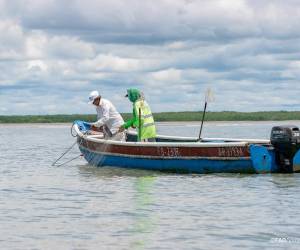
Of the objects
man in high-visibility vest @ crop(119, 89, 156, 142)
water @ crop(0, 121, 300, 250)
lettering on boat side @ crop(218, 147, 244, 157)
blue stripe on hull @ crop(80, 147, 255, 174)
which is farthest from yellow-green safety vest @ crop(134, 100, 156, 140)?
lettering on boat side @ crop(218, 147, 244, 157)

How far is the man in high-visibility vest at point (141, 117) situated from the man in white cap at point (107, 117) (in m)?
0.72

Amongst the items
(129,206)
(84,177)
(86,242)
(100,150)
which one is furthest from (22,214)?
(100,150)

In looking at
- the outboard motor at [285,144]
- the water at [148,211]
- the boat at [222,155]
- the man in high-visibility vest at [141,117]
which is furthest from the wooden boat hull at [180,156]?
the outboard motor at [285,144]

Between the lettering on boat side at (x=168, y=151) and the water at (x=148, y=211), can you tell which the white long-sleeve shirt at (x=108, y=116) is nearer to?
the water at (x=148, y=211)

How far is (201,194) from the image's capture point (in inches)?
556

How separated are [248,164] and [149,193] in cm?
309

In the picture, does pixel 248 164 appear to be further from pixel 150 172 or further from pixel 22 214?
pixel 22 214

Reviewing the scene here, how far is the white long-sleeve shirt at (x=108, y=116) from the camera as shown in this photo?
19188mm

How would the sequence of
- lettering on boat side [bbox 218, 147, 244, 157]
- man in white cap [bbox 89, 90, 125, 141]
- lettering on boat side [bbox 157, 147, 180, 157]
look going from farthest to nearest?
man in white cap [bbox 89, 90, 125, 141]
lettering on boat side [bbox 157, 147, 180, 157]
lettering on boat side [bbox 218, 147, 244, 157]

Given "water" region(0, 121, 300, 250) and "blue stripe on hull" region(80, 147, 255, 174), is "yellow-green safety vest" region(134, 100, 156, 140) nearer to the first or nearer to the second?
"blue stripe on hull" region(80, 147, 255, 174)

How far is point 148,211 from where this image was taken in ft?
40.1

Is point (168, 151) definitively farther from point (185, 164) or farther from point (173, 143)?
point (185, 164)

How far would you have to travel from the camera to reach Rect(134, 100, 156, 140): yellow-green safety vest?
18062 mm

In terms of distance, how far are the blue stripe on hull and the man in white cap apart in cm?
67
